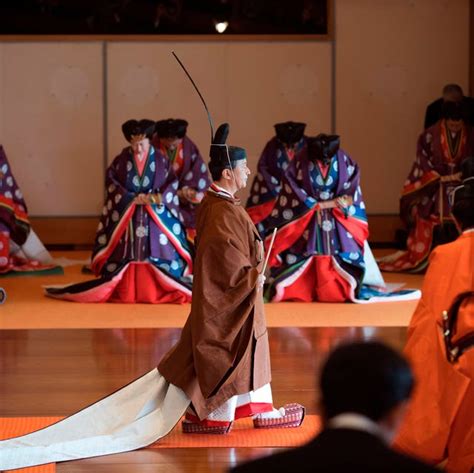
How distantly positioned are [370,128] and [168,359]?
321 inches

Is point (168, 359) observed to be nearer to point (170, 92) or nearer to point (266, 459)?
point (266, 459)

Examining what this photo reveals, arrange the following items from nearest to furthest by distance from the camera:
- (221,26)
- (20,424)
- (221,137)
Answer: (221,137), (20,424), (221,26)

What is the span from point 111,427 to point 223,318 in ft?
2.08

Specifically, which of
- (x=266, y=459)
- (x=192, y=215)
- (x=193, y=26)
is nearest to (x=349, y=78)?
(x=193, y=26)

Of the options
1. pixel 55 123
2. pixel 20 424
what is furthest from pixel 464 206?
pixel 55 123

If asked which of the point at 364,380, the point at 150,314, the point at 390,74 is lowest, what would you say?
the point at 150,314

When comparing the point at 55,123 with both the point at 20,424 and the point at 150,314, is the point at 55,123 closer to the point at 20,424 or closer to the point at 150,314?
the point at 150,314

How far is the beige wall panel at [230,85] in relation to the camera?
12.1 metres

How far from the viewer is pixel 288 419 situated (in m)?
4.48

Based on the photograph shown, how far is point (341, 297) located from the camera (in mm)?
8203

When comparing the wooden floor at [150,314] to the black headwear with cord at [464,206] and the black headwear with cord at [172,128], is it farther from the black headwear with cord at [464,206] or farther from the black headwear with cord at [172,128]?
the black headwear with cord at [464,206]

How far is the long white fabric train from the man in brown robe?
0.31 feet

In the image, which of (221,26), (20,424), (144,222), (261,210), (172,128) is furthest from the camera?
(221,26)

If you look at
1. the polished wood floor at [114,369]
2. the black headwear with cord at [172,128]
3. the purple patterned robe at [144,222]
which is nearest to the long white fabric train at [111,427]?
the polished wood floor at [114,369]
